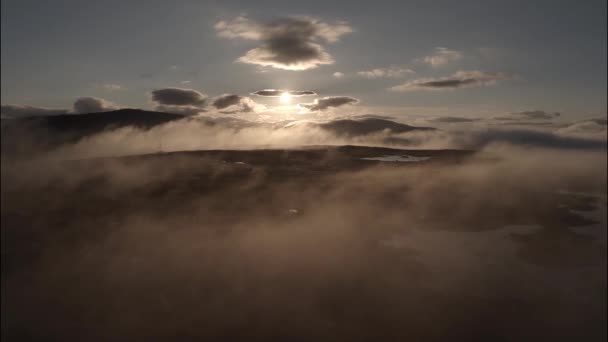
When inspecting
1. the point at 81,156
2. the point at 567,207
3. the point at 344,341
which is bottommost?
the point at 344,341

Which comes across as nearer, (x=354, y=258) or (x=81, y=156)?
(x=354, y=258)

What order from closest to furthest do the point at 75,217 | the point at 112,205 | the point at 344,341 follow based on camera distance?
the point at 344,341
the point at 75,217
the point at 112,205

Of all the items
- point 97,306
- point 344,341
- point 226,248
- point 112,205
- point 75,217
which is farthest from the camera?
point 112,205

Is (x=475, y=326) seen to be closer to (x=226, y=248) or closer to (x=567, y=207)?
(x=226, y=248)

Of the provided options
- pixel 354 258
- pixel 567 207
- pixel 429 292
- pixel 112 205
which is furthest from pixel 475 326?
pixel 112 205

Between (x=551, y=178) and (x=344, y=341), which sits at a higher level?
(x=551, y=178)

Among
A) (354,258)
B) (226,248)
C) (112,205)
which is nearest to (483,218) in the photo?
(354,258)
